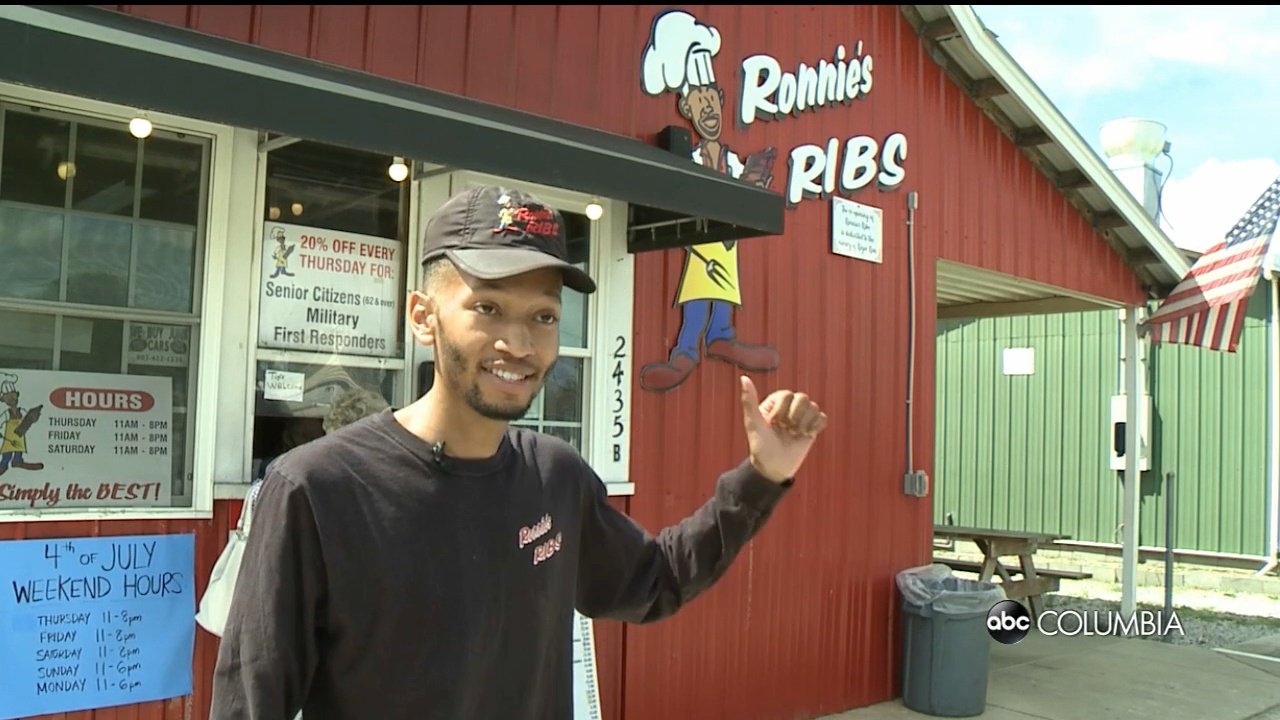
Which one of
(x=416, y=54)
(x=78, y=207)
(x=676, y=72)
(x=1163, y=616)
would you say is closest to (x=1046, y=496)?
(x=1163, y=616)

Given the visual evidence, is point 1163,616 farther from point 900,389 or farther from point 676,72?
point 676,72

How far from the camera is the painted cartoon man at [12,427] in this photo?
3.88m

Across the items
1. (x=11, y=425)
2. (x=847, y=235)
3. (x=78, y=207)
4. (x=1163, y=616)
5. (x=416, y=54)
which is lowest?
(x=1163, y=616)

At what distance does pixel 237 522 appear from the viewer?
4.28 meters

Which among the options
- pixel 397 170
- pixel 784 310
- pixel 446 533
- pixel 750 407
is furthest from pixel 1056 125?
pixel 446 533

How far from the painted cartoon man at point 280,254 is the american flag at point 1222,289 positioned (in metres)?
7.52

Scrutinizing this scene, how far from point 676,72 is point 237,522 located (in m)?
3.27

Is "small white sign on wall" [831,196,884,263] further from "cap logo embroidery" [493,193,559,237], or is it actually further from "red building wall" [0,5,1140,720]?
"cap logo embroidery" [493,193,559,237]

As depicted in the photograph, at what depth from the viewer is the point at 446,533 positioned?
1.82m

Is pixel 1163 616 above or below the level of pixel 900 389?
below

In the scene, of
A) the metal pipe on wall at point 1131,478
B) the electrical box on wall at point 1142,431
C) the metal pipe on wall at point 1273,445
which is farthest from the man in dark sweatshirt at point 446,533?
the metal pipe on wall at point 1273,445

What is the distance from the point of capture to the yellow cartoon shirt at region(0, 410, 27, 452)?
3875 mm

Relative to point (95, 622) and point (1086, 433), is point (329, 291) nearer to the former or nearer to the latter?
point (95, 622)

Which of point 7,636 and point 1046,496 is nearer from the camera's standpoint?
point 7,636
